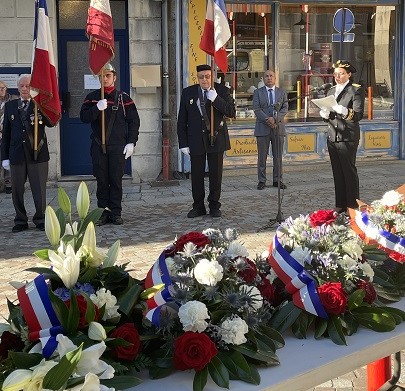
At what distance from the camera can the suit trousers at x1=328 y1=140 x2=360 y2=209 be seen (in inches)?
369

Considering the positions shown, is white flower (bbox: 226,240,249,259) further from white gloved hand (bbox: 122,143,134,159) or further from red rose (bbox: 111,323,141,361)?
white gloved hand (bbox: 122,143,134,159)

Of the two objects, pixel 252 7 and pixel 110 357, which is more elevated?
pixel 252 7

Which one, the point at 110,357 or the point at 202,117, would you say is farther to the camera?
the point at 202,117

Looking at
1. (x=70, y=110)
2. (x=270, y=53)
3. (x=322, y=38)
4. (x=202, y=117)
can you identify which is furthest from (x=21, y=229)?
(x=322, y=38)

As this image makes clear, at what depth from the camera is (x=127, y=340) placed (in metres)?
2.54

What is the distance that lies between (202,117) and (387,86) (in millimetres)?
6186

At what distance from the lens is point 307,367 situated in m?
2.69

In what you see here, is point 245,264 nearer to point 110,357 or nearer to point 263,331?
point 263,331

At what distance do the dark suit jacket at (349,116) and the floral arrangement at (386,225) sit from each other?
533cm

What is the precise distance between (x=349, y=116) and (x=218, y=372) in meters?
7.04

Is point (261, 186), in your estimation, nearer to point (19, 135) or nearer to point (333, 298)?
point (19, 135)

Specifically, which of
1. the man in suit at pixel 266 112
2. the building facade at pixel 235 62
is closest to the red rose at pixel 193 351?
the man in suit at pixel 266 112

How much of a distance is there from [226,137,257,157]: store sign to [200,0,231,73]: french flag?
12.9ft

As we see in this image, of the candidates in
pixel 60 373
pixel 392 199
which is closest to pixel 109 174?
pixel 392 199
